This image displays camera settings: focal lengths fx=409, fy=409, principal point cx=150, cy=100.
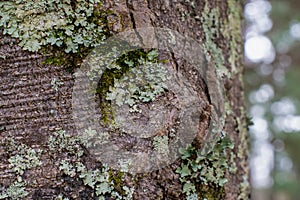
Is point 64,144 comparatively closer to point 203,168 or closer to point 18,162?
point 18,162

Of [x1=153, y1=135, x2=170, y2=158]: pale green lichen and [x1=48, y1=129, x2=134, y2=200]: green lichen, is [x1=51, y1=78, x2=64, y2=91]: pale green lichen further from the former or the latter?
[x1=153, y1=135, x2=170, y2=158]: pale green lichen

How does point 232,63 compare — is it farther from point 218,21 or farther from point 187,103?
point 187,103

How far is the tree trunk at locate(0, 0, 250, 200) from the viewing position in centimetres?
63

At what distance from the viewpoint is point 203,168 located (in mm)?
706

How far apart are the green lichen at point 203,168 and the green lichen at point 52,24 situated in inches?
9.7

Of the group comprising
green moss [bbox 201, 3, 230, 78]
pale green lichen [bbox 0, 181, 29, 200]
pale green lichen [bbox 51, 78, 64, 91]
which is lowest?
pale green lichen [bbox 0, 181, 29, 200]

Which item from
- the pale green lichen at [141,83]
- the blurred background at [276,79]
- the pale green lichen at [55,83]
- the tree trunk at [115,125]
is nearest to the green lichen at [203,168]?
the tree trunk at [115,125]

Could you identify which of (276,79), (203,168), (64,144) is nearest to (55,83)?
(64,144)

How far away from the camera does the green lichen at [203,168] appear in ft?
2.23

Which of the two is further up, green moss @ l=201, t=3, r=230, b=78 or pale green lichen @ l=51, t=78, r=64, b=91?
green moss @ l=201, t=3, r=230, b=78

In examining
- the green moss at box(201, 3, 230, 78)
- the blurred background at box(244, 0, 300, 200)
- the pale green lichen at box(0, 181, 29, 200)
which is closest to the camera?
the pale green lichen at box(0, 181, 29, 200)

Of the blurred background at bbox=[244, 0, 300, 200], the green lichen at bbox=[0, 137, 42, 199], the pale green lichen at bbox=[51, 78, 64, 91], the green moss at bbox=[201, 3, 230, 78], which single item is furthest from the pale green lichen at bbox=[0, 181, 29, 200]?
the blurred background at bbox=[244, 0, 300, 200]

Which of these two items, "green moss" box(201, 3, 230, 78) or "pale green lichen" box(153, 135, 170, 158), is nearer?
"pale green lichen" box(153, 135, 170, 158)

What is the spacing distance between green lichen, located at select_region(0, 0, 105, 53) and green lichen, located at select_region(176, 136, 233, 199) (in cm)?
25
